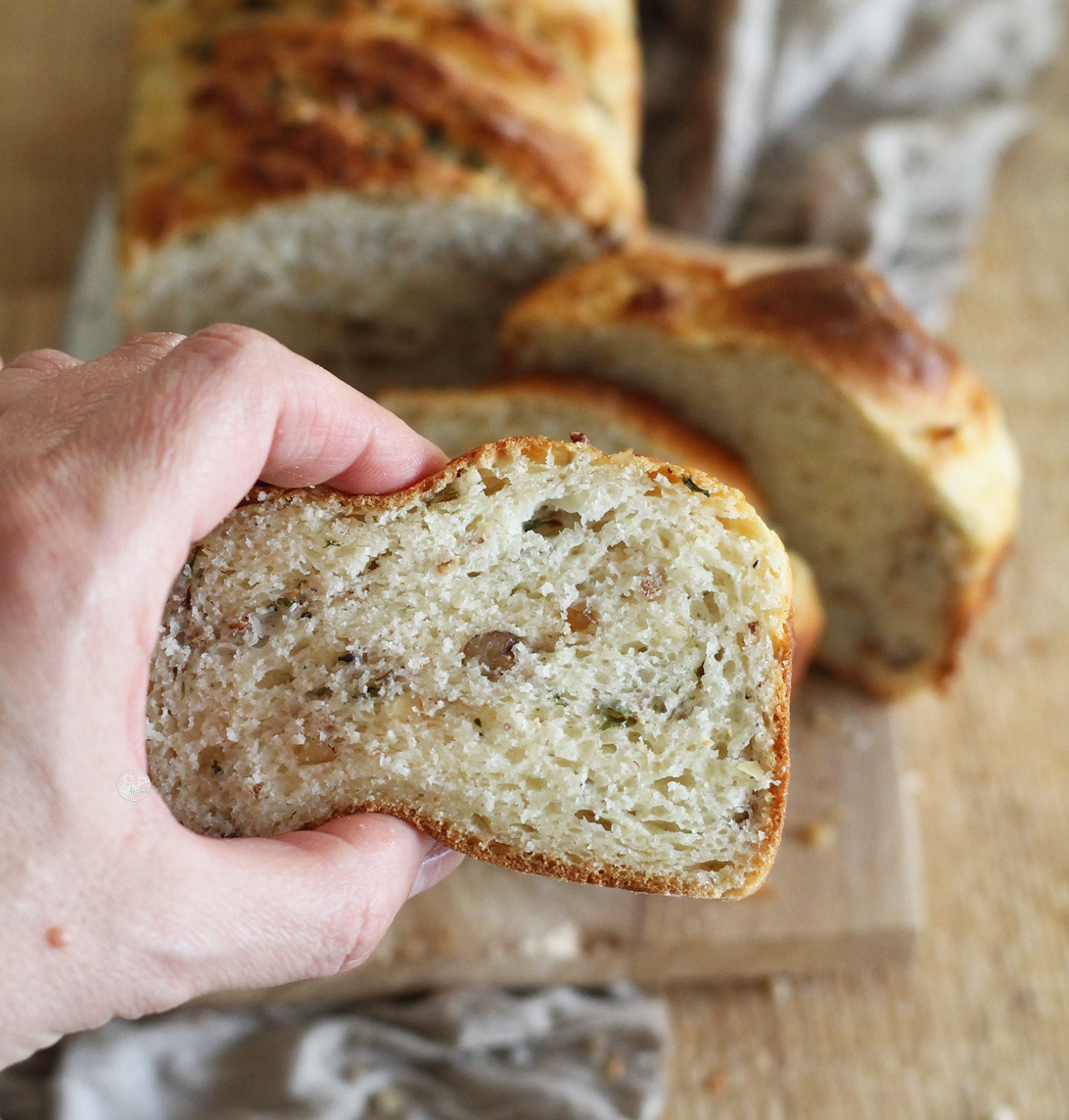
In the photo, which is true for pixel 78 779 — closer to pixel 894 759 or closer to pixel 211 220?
pixel 211 220

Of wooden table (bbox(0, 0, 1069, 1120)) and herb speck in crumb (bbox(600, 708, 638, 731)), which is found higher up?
herb speck in crumb (bbox(600, 708, 638, 731))

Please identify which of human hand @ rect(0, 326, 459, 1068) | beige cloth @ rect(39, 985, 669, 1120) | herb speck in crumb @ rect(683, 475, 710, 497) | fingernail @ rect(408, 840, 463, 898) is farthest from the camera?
beige cloth @ rect(39, 985, 669, 1120)

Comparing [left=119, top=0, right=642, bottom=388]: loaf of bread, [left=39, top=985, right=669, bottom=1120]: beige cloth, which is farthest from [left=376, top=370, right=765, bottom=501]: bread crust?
[left=39, top=985, right=669, bottom=1120]: beige cloth

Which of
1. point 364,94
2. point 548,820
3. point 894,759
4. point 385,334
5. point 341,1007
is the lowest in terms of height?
point 341,1007

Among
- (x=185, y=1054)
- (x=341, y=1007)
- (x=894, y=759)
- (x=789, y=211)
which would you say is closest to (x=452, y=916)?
(x=341, y=1007)

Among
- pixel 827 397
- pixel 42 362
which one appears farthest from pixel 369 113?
pixel 42 362

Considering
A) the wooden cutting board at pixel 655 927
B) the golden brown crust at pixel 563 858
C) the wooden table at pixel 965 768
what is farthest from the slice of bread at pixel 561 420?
the golden brown crust at pixel 563 858

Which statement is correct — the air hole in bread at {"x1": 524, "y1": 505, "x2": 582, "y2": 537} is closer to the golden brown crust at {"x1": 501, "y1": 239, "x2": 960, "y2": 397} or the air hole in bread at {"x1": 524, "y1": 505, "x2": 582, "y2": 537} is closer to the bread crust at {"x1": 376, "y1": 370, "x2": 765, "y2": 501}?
the bread crust at {"x1": 376, "y1": 370, "x2": 765, "y2": 501}
